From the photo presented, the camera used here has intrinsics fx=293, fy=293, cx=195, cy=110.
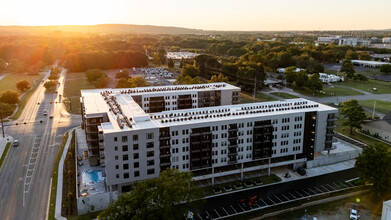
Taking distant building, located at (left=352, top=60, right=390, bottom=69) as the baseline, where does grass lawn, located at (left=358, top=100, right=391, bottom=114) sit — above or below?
below

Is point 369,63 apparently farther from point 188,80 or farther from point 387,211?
point 387,211

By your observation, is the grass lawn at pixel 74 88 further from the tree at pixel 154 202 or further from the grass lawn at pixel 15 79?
the tree at pixel 154 202

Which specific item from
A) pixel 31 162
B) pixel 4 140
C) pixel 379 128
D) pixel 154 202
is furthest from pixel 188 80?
pixel 154 202

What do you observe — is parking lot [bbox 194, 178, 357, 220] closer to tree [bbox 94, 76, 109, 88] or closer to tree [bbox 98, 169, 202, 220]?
tree [bbox 98, 169, 202, 220]

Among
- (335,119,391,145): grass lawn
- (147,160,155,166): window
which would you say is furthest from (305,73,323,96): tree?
(147,160,155,166): window

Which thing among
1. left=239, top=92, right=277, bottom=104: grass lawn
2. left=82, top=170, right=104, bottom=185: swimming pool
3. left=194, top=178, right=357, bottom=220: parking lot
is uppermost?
left=239, top=92, right=277, bottom=104: grass lawn

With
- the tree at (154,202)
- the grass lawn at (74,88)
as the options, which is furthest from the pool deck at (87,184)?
the grass lawn at (74,88)
